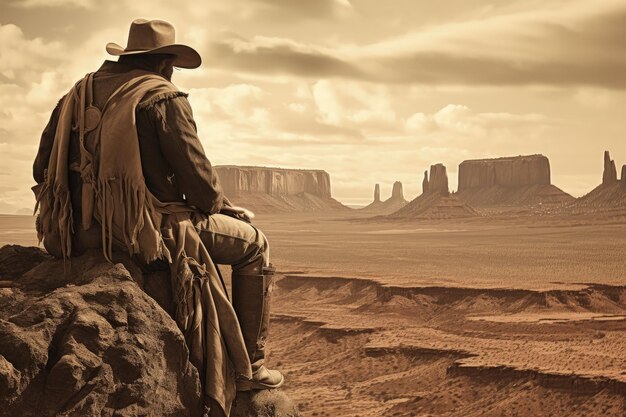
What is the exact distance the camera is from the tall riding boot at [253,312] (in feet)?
14.6

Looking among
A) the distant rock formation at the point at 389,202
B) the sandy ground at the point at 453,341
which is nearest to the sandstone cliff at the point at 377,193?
the distant rock formation at the point at 389,202

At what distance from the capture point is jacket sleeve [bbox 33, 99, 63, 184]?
4395 mm

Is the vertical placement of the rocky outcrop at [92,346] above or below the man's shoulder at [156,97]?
below

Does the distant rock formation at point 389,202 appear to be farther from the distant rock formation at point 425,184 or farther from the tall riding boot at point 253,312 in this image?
the tall riding boot at point 253,312

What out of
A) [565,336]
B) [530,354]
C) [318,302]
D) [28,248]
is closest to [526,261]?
[318,302]

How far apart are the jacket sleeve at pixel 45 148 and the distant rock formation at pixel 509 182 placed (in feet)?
339

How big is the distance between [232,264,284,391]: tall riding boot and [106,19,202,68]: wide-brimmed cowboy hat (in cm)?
115

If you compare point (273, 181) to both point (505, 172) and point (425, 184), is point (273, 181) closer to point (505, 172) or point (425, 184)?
point (425, 184)

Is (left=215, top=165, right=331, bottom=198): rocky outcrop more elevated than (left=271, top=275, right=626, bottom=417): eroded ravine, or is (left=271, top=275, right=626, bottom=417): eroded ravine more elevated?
(left=215, top=165, right=331, bottom=198): rocky outcrop

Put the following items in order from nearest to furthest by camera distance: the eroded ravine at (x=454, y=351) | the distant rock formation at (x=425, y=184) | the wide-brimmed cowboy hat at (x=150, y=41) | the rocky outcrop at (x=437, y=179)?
the wide-brimmed cowboy hat at (x=150, y=41) < the eroded ravine at (x=454, y=351) < the rocky outcrop at (x=437, y=179) < the distant rock formation at (x=425, y=184)

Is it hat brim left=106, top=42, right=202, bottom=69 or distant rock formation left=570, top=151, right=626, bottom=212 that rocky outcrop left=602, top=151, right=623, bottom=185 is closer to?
distant rock formation left=570, top=151, right=626, bottom=212

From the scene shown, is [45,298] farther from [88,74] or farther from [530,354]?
[530,354]

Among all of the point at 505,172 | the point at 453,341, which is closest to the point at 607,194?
the point at 505,172

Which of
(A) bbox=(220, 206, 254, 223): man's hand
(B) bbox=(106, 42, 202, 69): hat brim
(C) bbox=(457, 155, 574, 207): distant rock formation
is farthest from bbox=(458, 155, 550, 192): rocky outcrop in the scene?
(B) bbox=(106, 42, 202, 69): hat brim
